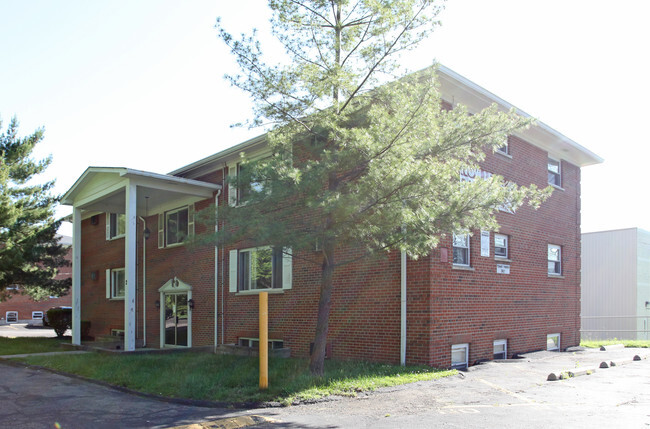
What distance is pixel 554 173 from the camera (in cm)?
1723

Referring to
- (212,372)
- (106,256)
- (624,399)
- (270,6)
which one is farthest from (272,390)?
(106,256)

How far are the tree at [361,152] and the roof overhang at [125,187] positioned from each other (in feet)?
21.6

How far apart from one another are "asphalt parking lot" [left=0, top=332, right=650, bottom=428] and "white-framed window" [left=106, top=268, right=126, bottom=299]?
12.1 meters

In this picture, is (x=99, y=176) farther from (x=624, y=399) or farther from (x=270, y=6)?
(x=624, y=399)

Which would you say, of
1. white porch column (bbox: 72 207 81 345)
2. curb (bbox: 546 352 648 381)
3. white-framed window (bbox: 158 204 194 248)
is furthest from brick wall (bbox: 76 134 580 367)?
white porch column (bbox: 72 207 81 345)

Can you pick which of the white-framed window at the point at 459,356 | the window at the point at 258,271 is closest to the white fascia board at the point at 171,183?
the window at the point at 258,271

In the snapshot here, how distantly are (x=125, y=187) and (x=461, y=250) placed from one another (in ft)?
31.4

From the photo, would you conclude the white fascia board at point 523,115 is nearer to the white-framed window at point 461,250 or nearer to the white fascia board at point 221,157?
the white-framed window at point 461,250

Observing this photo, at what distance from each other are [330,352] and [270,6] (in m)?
7.72

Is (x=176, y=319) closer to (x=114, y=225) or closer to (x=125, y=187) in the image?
(x=125, y=187)

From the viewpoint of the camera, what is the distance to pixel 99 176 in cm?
1672

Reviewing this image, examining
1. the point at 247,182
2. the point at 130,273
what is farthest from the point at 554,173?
the point at 130,273

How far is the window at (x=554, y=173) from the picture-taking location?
17.0m

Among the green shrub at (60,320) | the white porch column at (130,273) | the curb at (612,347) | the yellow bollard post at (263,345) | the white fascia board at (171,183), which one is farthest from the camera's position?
the green shrub at (60,320)
